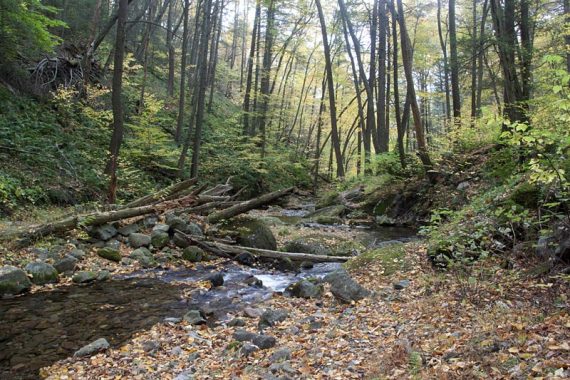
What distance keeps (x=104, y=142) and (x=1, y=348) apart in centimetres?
1286

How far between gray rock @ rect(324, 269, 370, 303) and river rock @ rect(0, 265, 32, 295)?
5590mm

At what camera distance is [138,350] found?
212 inches

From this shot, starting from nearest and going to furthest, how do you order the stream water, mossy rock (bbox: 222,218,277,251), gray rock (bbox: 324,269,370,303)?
the stream water → gray rock (bbox: 324,269,370,303) → mossy rock (bbox: 222,218,277,251)

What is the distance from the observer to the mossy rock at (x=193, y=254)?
10320 mm

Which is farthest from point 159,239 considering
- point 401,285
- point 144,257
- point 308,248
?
point 401,285

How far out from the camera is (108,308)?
6.93 meters

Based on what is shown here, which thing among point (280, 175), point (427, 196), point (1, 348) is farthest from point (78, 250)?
point (280, 175)

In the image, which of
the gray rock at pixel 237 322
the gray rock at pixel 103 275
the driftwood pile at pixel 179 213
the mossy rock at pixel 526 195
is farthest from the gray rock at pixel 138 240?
the mossy rock at pixel 526 195

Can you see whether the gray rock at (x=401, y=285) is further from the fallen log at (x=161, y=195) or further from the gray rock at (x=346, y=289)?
the fallen log at (x=161, y=195)

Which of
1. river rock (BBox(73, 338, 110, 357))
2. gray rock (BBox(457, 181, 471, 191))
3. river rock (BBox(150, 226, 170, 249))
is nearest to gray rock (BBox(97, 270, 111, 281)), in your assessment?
river rock (BBox(150, 226, 170, 249))

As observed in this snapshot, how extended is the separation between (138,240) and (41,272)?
2.81 metres

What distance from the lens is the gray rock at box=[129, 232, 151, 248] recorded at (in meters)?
10.5

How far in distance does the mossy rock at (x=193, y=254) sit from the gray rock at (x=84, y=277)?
241cm

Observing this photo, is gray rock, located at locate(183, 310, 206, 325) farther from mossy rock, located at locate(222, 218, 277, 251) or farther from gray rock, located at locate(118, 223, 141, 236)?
gray rock, located at locate(118, 223, 141, 236)
